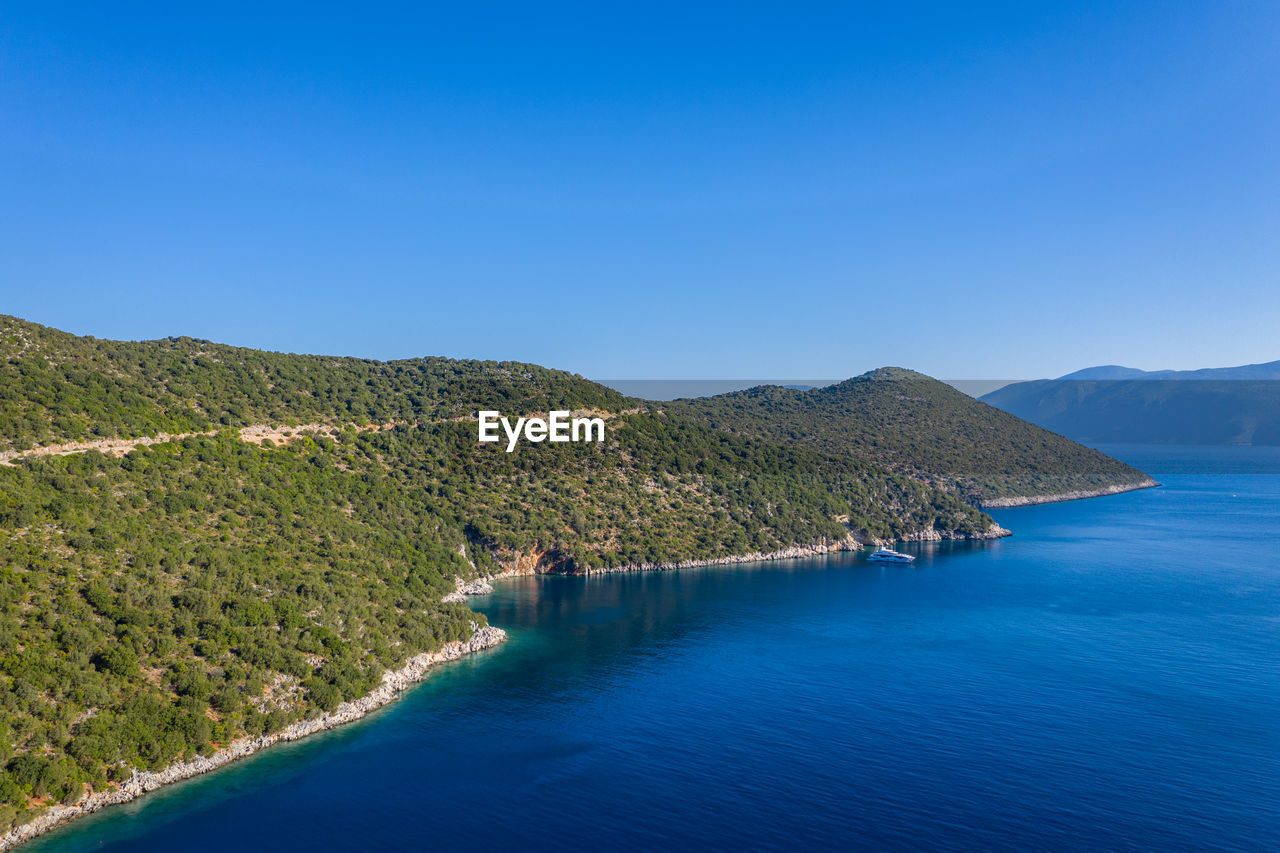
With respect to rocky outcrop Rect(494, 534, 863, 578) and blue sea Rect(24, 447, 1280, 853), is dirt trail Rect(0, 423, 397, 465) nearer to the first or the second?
rocky outcrop Rect(494, 534, 863, 578)

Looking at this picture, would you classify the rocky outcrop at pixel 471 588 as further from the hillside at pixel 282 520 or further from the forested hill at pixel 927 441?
the forested hill at pixel 927 441

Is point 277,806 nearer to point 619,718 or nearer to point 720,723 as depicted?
point 619,718

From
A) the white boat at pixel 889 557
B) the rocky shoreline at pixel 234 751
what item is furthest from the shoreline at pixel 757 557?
the rocky shoreline at pixel 234 751

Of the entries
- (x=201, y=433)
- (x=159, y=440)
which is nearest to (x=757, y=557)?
(x=201, y=433)

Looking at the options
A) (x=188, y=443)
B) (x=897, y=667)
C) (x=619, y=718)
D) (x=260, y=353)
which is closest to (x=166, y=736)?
(x=619, y=718)

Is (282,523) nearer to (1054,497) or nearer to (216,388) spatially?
(216,388)
